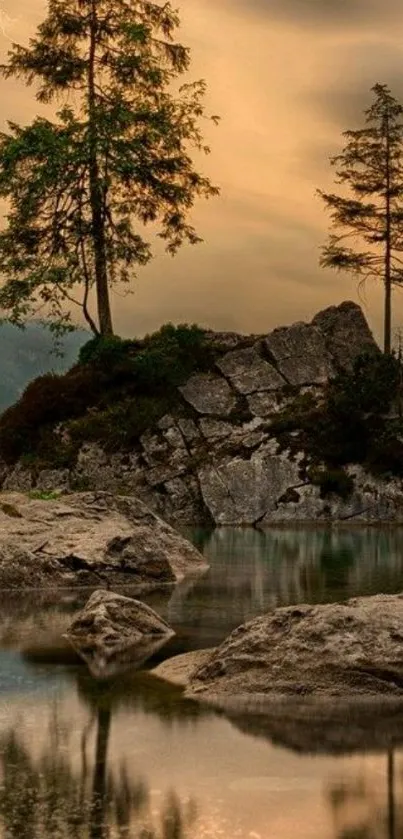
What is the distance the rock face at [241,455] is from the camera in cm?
4106

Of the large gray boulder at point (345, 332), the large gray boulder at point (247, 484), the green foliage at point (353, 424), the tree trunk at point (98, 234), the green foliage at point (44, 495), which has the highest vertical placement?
the tree trunk at point (98, 234)

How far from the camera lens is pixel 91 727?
8680mm

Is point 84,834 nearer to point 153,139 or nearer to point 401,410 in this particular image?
point 401,410

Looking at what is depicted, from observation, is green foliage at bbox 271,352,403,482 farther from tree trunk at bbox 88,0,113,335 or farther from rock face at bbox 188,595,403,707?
rock face at bbox 188,595,403,707

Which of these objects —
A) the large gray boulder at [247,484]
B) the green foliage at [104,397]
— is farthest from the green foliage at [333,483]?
the green foliage at [104,397]

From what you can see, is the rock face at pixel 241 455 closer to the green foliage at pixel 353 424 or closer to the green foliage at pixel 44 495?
the green foliage at pixel 353 424

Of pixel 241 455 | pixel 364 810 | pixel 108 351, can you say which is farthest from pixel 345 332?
pixel 364 810

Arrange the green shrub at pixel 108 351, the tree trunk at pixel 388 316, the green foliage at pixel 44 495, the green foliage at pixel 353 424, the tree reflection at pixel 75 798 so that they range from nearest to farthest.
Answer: the tree reflection at pixel 75 798
the green foliage at pixel 44 495
the green foliage at pixel 353 424
the green shrub at pixel 108 351
the tree trunk at pixel 388 316

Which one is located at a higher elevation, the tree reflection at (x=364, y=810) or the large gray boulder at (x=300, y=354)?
the large gray boulder at (x=300, y=354)

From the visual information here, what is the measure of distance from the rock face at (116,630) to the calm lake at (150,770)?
25cm

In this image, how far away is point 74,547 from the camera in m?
19.0

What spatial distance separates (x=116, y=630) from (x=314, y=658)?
3432mm

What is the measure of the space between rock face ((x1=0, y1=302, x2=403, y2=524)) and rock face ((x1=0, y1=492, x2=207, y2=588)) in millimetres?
20033

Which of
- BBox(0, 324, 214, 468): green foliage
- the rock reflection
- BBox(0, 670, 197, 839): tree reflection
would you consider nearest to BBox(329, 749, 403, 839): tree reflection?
BBox(0, 670, 197, 839): tree reflection
